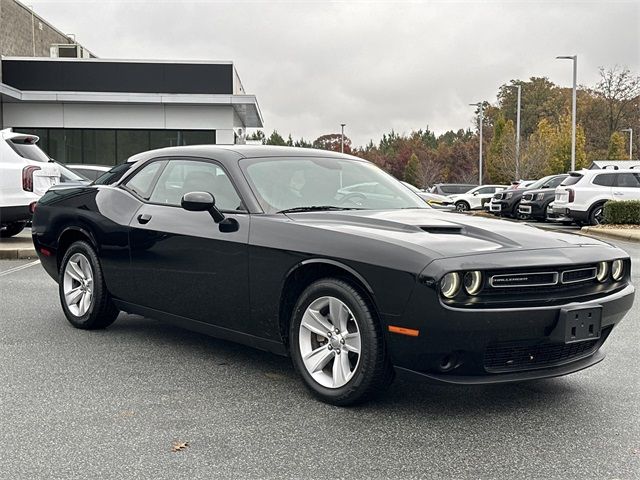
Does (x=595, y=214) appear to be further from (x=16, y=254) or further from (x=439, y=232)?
(x=439, y=232)

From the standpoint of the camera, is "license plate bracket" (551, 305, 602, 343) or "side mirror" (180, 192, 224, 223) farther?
"side mirror" (180, 192, 224, 223)

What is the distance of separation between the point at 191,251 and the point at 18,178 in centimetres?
806

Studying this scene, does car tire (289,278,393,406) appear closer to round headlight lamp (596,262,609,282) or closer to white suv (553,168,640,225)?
round headlight lamp (596,262,609,282)

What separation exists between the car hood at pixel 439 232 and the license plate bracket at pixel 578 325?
40 cm

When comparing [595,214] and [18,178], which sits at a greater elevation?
[18,178]

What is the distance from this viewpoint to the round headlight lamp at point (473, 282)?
12.5 ft

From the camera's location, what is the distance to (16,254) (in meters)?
11.9

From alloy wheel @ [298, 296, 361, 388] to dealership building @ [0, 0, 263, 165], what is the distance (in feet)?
85.9

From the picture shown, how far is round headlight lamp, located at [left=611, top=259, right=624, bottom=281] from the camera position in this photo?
14.7 feet

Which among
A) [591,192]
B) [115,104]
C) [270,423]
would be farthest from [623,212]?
[115,104]

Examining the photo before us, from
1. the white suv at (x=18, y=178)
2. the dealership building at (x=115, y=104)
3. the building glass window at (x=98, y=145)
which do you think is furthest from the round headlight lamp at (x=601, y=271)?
the building glass window at (x=98, y=145)

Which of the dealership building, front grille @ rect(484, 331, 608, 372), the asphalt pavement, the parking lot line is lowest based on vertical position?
the asphalt pavement

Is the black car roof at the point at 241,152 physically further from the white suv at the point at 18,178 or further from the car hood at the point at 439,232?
the white suv at the point at 18,178

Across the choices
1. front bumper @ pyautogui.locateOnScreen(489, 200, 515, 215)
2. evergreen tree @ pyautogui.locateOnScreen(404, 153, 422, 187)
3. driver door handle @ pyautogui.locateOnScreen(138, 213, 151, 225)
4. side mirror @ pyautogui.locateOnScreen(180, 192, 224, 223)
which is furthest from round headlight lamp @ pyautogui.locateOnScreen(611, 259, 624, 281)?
evergreen tree @ pyautogui.locateOnScreen(404, 153, 422, 187)
